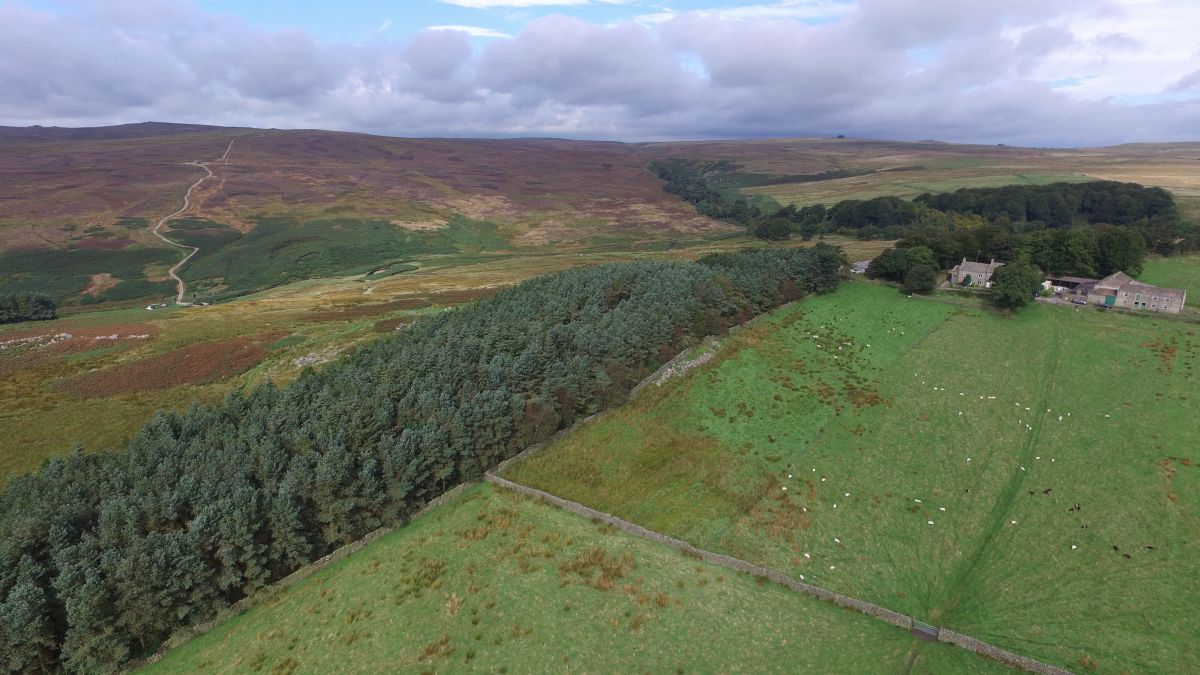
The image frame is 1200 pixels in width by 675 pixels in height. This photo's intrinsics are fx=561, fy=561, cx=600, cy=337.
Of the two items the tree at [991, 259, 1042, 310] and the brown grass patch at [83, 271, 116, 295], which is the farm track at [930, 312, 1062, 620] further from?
the brown grass patch at [83, 271, 116, 295]

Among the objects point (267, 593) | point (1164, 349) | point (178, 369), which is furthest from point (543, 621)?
point (1164, 349)

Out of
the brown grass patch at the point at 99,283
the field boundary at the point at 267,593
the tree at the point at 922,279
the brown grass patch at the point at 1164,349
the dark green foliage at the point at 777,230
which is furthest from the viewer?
the dark green foliage at the point at 777,230

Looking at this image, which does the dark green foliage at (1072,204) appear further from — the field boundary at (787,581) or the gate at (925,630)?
the field boundary at (787,581)

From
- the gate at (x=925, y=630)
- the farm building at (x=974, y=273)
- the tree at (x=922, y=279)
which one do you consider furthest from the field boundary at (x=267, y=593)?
the farm building at (x=974, y=273)

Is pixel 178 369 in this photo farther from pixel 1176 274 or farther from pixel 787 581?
pixel 1176 274

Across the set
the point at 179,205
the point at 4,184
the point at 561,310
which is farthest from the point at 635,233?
the point at 4,184

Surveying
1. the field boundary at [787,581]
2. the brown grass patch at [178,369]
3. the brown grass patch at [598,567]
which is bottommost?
the field boundary at [787,581]

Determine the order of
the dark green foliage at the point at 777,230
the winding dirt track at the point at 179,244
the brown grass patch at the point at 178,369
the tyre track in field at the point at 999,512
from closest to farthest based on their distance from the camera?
the tyre track in field at the point at 999,512
the brown grass patch at the point at 178,369
the winding dirt track at the point at 179,244
the dark green foliage at the point at 777,230
